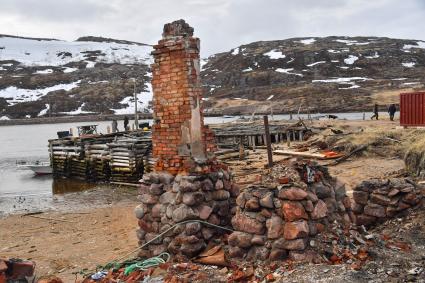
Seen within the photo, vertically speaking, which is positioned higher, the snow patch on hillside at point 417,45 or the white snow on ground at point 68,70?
the snow patch on hillside at point 417,45

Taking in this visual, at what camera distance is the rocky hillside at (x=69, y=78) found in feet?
385

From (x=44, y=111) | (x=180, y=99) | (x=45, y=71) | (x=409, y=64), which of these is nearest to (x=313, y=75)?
(x=409, y=64)

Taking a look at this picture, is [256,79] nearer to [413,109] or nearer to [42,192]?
[413,109]

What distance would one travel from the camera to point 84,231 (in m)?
14.7

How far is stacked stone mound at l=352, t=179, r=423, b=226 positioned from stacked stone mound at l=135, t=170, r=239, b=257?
8.16 feet

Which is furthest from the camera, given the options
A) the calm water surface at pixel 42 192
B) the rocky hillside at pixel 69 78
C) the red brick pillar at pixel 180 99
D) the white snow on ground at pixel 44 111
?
the rocky hillside at pixel 69 78

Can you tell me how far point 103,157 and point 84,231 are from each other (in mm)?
→ 13102

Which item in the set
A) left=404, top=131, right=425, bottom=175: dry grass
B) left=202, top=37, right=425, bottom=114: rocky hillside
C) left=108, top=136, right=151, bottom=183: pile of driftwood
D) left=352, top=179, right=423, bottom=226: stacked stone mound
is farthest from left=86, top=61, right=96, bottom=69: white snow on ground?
left=352, top=179, right=423, bottom=226: stacked stone mound

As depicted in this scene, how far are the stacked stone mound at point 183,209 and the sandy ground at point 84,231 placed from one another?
2.17m

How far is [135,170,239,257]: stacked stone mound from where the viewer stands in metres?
8.10

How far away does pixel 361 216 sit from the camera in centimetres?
904

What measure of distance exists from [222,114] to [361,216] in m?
85.5

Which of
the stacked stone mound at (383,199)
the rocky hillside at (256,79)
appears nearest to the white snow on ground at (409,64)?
the rocky hillside at (256,79)

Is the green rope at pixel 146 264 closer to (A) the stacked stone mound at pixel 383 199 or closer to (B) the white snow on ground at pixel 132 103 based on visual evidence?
(A) the stacked stone mound at pixel 383 199
